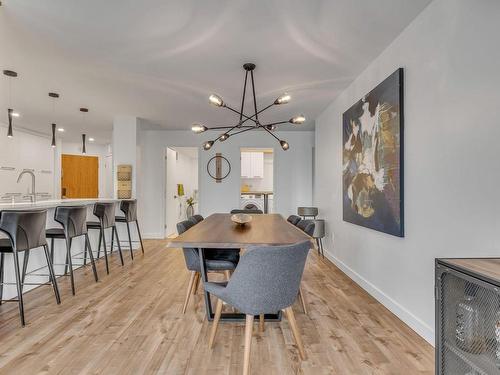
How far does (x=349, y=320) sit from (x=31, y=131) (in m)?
7.60

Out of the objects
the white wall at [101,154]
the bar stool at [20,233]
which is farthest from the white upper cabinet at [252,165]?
the bar stool at [20,233]

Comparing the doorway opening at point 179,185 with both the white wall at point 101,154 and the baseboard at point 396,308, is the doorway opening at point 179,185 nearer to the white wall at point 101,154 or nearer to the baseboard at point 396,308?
the white wall at point 101,154

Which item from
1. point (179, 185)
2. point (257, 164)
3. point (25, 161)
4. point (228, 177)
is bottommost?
point (179, 185)

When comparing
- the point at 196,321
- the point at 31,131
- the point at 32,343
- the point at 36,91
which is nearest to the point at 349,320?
the point at 196,321

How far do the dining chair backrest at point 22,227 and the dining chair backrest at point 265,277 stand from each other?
6.36ft

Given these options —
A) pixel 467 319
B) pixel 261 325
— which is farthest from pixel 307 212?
pixel 467 319

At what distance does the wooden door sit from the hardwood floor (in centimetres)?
580

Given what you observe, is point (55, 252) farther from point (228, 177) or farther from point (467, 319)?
point (467, 319)

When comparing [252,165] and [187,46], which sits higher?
[187,46]

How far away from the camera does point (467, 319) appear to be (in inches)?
53.4

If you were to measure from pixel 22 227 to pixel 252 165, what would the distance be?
6.59 m

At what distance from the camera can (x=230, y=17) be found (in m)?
2.44

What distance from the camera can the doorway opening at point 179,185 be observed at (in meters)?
7.20

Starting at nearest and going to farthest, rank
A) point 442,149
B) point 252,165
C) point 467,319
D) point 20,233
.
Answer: point 467,319, point 442,149, point 20,233, point 252,165
